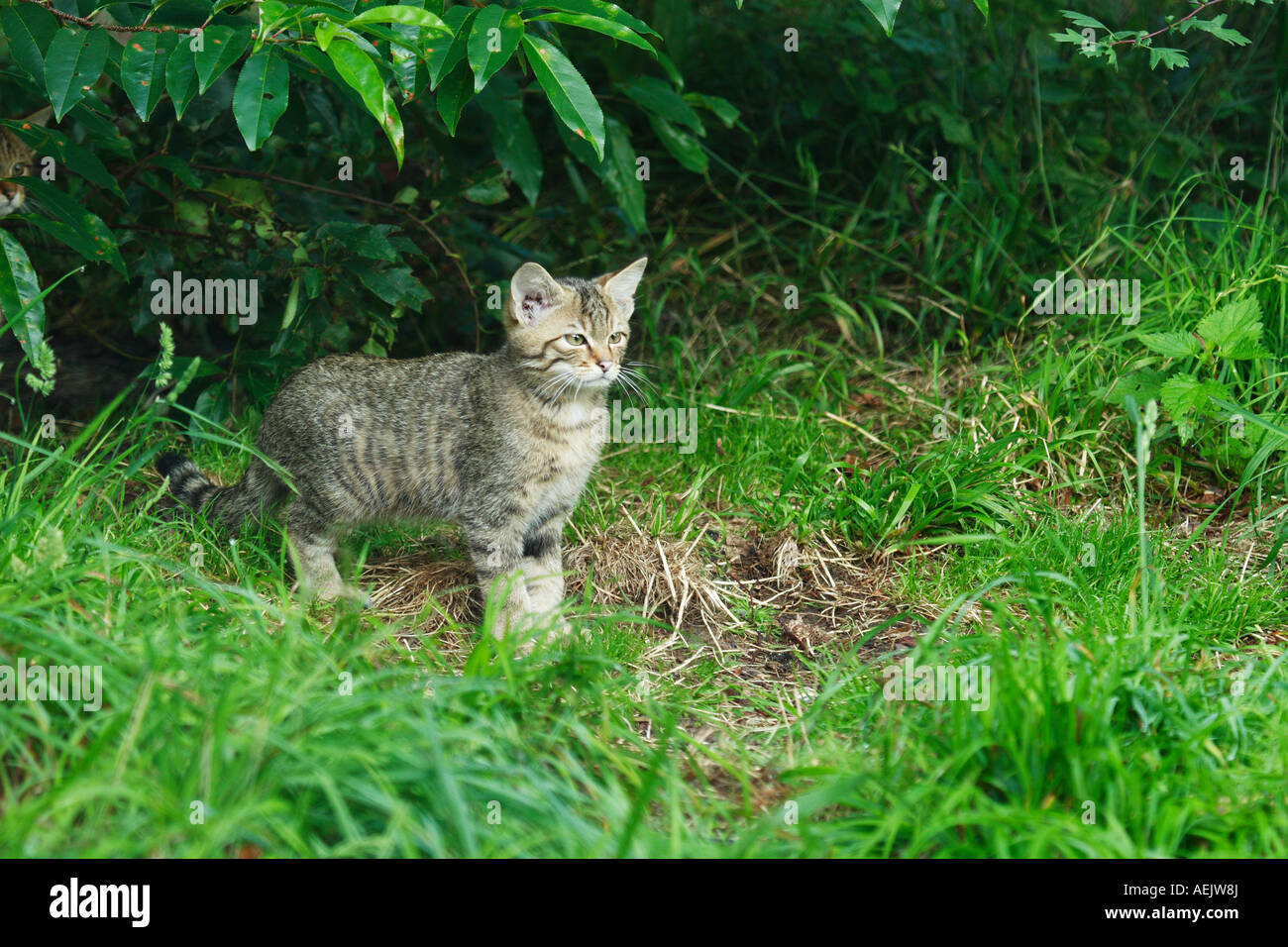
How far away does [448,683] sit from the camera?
3.03 m

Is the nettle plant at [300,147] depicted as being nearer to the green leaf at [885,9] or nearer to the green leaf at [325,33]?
the green leaf at [325,33]

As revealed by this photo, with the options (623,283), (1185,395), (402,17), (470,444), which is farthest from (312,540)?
(1185,395)

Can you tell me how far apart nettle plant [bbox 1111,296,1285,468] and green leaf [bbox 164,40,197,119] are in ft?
11.5

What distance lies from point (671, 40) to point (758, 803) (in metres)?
3.44

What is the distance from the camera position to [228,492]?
177 inches

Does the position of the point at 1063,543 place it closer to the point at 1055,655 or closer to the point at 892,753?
the point at 1055,655

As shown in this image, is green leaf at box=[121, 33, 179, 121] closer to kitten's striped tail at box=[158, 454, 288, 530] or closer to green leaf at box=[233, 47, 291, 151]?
green leaf at box=[233, 47, 291, 151]

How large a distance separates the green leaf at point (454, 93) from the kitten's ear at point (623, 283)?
1.09 m

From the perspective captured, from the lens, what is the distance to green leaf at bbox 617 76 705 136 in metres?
4.86

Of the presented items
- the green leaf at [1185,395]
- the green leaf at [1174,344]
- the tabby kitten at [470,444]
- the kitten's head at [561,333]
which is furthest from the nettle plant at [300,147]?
the green leaf at [1185,395]

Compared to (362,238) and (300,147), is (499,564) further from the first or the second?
(300,147)

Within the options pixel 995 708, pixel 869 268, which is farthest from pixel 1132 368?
pixel 995 708

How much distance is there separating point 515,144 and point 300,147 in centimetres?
114

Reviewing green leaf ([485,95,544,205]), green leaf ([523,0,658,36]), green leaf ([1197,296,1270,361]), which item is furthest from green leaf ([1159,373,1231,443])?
green leaf ([485,95,544,205])
